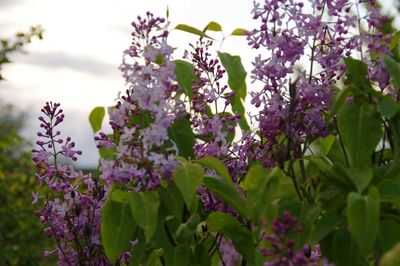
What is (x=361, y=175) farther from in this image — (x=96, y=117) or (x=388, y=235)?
(x=96, y=117)

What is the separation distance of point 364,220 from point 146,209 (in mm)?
580

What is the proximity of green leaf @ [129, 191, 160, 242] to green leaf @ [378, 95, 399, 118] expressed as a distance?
0.65 m

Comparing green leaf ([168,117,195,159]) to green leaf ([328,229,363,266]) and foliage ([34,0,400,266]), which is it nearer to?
foliage ([34,0,400,266])

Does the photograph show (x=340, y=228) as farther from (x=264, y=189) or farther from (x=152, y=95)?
(x=152, y=95)

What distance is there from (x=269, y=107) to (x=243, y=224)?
1.29ft

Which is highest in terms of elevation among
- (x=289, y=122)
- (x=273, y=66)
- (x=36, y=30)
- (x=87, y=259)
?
(x=36, y=30)

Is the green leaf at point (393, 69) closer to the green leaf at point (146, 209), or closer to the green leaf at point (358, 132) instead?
the green leaf at point (358, 132)

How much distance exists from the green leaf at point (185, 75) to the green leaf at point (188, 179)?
1.49 ft

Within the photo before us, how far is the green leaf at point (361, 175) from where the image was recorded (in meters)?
1.81

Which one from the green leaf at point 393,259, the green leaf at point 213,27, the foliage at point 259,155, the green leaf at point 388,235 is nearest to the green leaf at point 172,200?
the foliage at point 259,155

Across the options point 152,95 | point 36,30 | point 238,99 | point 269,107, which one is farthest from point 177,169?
point 36,30

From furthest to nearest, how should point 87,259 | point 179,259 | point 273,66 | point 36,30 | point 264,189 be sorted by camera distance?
point 36,30 → point 87,259 → point 273,66 → point 179,259 → point 264,189

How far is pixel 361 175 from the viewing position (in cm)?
186

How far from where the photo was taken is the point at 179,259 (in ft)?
6.97
